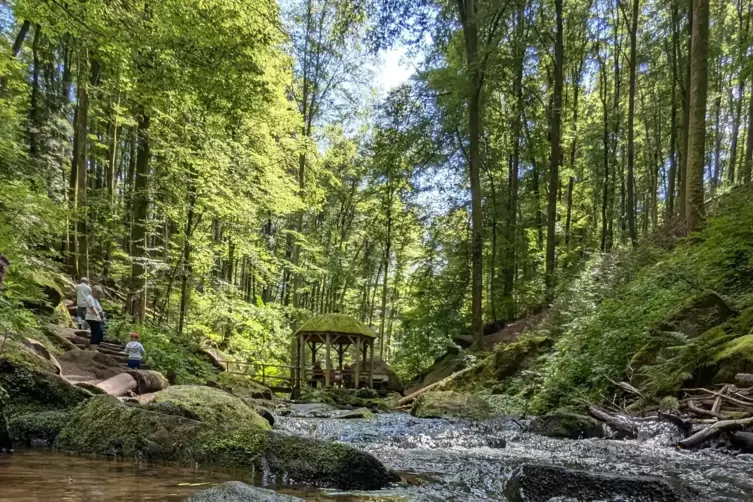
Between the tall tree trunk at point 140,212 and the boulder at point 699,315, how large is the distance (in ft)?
43.7

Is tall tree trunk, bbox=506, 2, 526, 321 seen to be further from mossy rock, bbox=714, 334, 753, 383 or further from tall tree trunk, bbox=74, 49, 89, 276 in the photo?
tall tree trunk, bbox=74, 49, 89, 276

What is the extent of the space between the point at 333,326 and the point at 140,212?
8.15 meters

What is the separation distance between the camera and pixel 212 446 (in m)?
3.98

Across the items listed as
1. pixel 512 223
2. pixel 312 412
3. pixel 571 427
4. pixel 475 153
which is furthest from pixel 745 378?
pixel 512 223

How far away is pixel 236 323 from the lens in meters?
20.7

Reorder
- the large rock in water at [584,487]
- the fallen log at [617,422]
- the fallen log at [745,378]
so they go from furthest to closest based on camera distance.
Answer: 1. the fallen log at [617,422]
2. the fallen log at [745,378]
3. the large rock in water at [584,487]

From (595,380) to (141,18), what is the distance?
9.76 m

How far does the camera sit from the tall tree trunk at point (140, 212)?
14781mm

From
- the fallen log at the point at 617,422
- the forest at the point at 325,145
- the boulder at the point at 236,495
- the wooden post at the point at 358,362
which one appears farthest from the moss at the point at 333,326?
the boulder at the point at 236,495

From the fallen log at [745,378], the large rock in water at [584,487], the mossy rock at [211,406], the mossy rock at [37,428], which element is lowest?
the mossy rock at [211,406]

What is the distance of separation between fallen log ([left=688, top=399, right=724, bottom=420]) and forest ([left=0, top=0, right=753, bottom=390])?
639 cm

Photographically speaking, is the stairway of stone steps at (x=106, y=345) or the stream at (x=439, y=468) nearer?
the stream at (x=439, y=468)

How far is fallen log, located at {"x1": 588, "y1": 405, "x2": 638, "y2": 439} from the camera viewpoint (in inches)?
241

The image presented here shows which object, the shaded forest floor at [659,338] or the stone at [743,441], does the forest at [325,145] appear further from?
the stone at [743,441]
